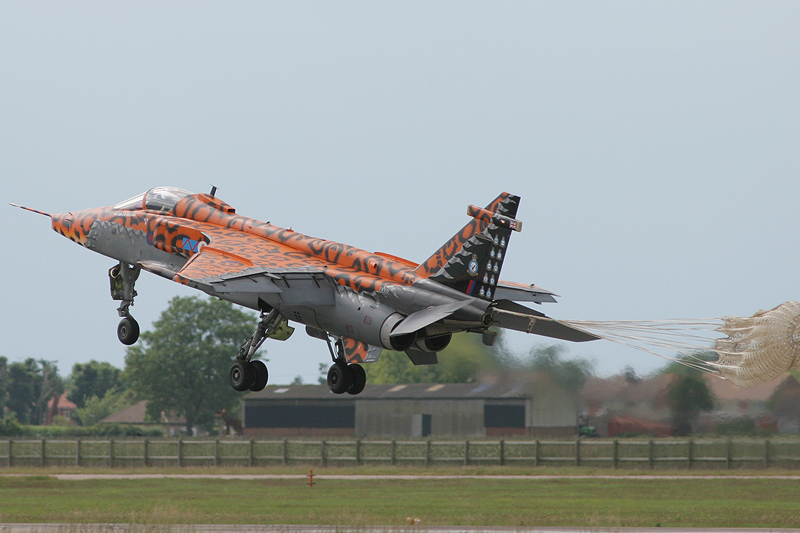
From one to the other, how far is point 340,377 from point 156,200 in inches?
332

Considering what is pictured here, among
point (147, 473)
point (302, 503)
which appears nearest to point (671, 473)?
point (302, 503)

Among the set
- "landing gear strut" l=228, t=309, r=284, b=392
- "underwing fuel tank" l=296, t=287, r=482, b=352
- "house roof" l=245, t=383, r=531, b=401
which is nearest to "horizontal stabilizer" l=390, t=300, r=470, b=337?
"underwing fuel tank" l=296, t=287, r=482, b=352

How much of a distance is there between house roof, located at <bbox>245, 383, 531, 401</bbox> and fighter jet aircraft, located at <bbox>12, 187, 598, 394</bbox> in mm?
24115

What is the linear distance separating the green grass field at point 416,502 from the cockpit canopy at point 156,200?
14960mm

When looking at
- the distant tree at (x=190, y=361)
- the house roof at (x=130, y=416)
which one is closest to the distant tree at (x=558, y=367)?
the distant tree at (x=190, y=361)

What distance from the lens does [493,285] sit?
Result: 23.7 metres

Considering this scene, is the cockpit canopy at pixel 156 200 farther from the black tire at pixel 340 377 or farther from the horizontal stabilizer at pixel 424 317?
the horizontal stabilizer at pixel 424 317

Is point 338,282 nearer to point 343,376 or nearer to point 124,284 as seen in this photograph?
point 343,376

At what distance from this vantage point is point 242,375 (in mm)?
25078

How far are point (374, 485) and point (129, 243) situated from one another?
30786 mm

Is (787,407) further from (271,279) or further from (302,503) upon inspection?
(271,279)

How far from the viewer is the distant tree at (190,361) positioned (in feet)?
397

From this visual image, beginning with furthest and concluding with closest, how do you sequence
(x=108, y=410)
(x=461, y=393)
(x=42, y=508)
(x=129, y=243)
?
1. (x=108, y=410)
2. (x=461, y=393)
3. (x=42, y=508)
4. (x=129, y=243)

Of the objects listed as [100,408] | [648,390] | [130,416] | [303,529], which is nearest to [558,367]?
[648,390]
